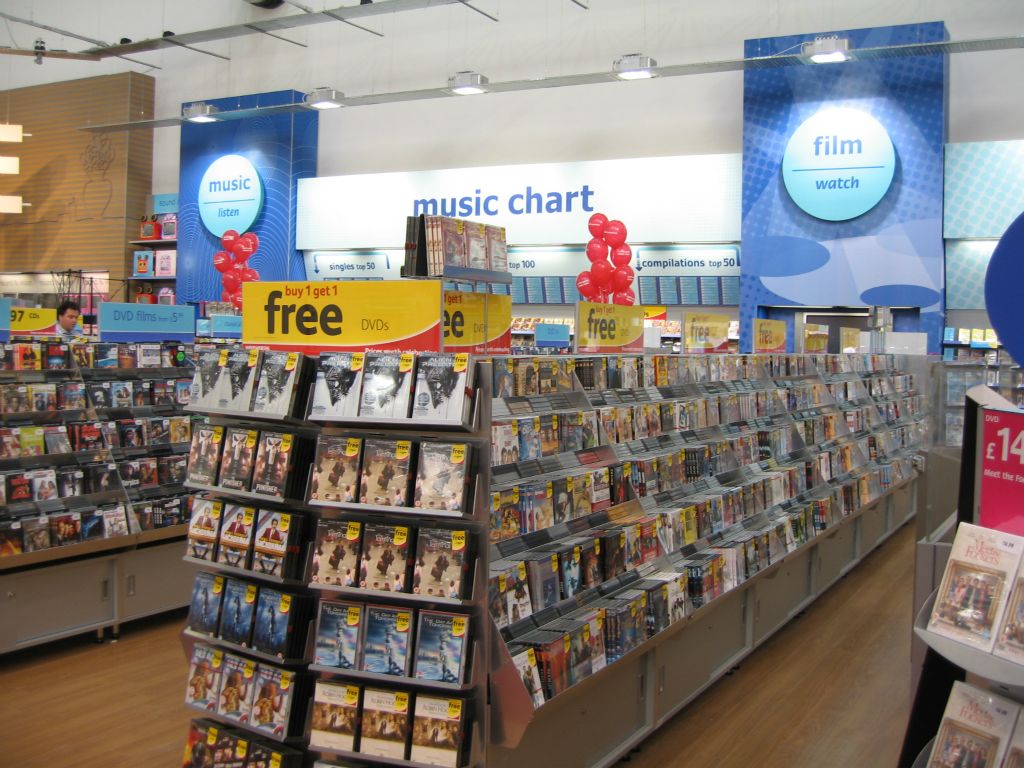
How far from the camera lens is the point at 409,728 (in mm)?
3174

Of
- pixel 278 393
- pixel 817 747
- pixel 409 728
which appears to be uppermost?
pixel 278 393

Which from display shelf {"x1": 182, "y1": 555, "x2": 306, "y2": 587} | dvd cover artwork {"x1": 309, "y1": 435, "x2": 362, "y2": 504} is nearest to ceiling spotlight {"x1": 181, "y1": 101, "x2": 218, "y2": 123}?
display shelf {"x1": 182, "y1": 555, "x2": 306, "y2": 587}

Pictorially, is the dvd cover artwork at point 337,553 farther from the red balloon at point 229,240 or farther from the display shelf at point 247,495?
the red balloon at point 229,240

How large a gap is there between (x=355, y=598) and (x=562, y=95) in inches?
437

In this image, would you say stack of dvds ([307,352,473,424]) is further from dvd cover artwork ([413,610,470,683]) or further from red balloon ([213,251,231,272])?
red balloon ([213,251,231,272])

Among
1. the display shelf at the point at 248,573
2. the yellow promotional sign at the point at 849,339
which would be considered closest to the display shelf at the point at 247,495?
the display shelf at the point at 248,573

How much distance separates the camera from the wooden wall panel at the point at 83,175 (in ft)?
53.4

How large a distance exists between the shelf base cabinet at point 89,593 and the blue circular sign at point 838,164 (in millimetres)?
8483

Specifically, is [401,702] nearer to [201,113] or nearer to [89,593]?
[89,593]

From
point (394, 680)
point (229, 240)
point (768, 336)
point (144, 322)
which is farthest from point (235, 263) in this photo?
point (394, 680)

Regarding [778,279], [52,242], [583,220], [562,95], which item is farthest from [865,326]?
[52,242]

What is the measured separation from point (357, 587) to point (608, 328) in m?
2.72

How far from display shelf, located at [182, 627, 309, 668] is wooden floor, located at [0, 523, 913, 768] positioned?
0.68m

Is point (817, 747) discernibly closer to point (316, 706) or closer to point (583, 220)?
point (316, 706)
